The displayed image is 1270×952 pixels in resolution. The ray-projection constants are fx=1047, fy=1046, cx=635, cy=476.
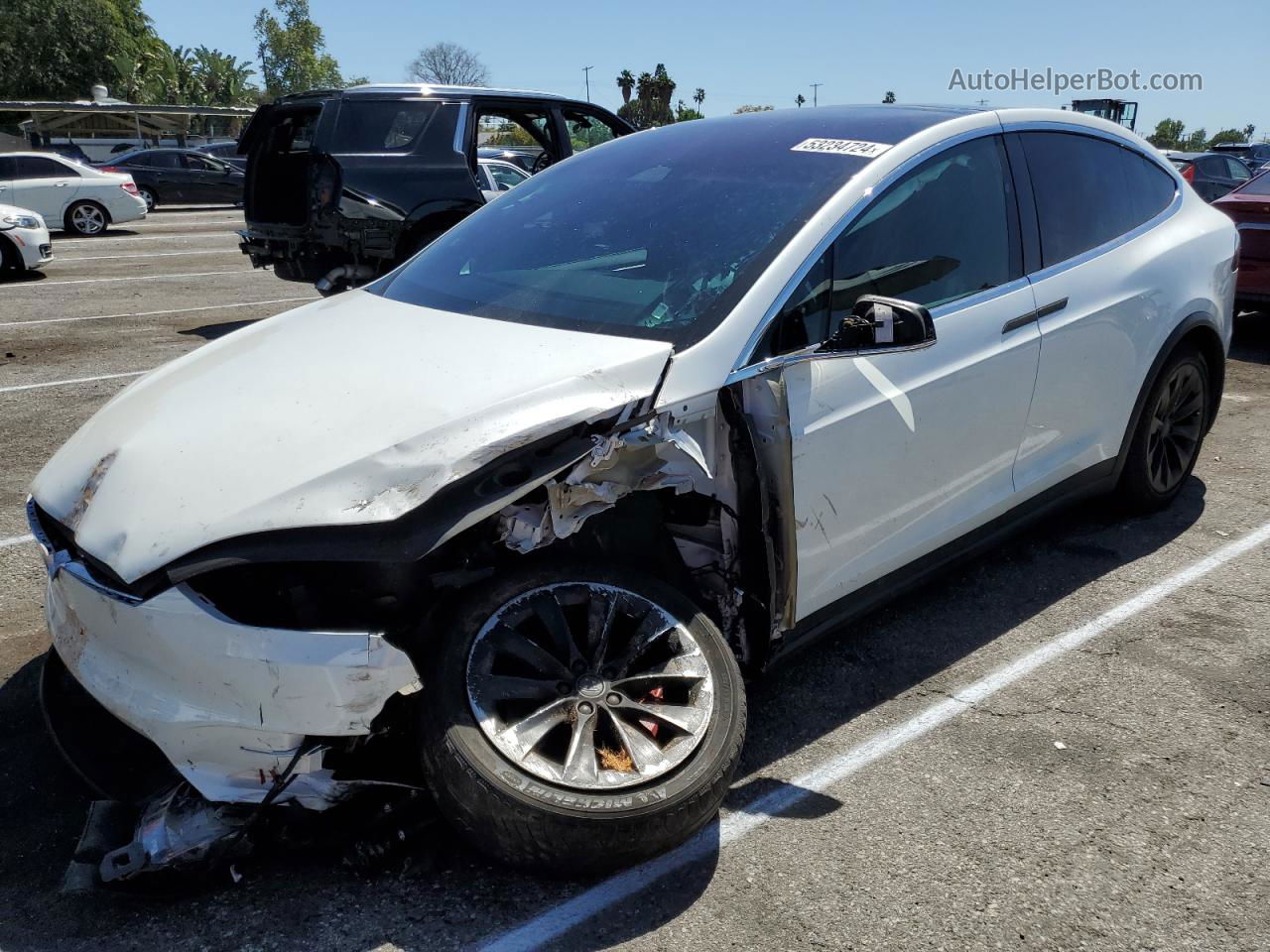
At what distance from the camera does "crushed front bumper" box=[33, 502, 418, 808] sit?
89.5 inches

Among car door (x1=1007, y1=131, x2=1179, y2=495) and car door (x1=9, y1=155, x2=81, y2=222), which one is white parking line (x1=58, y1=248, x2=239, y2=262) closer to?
car door (x1=9, y1=155, x2=81, y2=222)

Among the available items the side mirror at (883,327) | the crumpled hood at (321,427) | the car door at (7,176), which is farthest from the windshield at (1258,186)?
the car door at (7,176)

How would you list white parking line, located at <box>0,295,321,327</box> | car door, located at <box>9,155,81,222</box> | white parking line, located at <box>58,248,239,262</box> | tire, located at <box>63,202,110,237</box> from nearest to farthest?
white parking line, located at <box>0,295,321,327</box>, white parking line, located at <box>58,248,239,262</box>, car door, located at <box>9,155,81,222</box>, tire, located at <box>63,202,110,237</box>

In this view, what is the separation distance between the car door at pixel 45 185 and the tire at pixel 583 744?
18.0m

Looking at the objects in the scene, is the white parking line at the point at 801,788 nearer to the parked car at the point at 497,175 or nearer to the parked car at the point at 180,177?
the parked car at the point at 497,175

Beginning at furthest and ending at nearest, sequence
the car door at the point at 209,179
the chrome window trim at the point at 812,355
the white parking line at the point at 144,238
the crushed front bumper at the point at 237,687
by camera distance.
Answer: the car door at the point at 209,179 → the white parking line at the point at 144,238 → the chrome window trim at the point at 812,355 → the crushed front bumper at the point at 237,687

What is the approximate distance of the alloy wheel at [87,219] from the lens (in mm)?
18172

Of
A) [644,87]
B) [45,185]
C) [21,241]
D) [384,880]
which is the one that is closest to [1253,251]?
[384,880]

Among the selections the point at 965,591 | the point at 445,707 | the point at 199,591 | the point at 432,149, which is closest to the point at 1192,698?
the point at 965,591

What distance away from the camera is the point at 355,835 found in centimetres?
255

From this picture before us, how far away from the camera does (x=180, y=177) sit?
81.5 ft

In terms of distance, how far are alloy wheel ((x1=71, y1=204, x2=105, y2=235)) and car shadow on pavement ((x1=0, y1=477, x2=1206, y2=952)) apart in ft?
56.9

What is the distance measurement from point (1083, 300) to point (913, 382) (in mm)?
1079

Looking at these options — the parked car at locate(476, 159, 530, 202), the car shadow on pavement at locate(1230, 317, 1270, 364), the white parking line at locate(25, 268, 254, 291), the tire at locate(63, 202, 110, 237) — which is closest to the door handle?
the car shadow on pavement at locate(1230, 317, 1270, 364)
